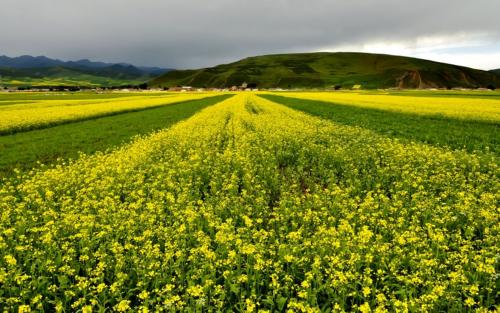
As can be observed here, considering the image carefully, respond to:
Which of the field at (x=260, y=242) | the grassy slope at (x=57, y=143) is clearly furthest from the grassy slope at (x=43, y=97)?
the field at (x=260, y=242)

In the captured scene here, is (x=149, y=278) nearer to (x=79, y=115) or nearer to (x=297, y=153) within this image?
(x=297, y=153)

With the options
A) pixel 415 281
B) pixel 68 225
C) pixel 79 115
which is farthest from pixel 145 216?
pixel 79 115

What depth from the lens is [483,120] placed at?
105 feet

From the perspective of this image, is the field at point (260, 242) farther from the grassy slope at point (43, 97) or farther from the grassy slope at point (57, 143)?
the grassy slope at point (43, 97)

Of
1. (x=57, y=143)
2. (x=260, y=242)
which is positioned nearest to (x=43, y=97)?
(x=57, y=143)

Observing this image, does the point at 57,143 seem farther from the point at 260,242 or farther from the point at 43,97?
the point at 43,97

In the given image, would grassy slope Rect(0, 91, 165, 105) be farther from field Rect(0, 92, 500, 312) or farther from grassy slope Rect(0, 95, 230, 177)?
field Rect(0, 92, 500, 312)

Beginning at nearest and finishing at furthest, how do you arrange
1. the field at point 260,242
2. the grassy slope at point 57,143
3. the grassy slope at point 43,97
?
the field at point 260,242, the grassy slope at point 57,143, the grassy slope at point 43,97

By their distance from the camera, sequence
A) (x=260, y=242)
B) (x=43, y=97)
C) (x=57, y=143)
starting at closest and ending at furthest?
(x=260, y=242)
(x=57, y=143)
(x=43, y=97)

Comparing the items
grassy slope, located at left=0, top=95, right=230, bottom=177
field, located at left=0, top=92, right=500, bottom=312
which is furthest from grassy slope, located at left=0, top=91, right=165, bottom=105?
field, located at left=0, top=92, right=500, bottom=312

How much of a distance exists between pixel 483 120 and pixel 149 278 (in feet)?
118

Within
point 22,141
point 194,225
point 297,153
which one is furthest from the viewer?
point 22,141

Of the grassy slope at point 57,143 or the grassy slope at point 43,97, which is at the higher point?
the grassy slope at point 43,97

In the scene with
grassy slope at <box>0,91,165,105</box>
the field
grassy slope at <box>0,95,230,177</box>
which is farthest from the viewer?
grassy slope at <box>0,91,165,105</box>
